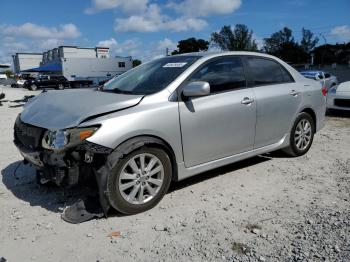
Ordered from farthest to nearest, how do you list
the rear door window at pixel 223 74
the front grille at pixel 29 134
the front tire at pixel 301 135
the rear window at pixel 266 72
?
1. the front tire at pixel 301 135
2. the rear window at pixel 266 72
3. the rear door window at pixel 223 74
4. the front grille at pixel 29 134

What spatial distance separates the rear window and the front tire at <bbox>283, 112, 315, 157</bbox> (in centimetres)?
66

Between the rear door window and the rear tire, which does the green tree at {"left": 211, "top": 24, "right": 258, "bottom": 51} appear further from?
the rear door window

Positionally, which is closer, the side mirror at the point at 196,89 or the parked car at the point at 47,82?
the side mirror at the point at 196,89

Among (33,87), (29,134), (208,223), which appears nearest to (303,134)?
(208,223)

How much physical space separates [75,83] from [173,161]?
3836cm

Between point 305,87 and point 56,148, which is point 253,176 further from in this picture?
point 56,148

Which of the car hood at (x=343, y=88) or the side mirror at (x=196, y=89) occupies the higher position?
the side mirror at (x=196, y=89)

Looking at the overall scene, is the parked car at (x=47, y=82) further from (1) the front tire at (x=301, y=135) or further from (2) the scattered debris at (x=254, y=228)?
(2) the scattered debris at (x=254, y=228)

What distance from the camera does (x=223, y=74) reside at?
4254 millimetres

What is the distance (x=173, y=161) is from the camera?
3.72 meters

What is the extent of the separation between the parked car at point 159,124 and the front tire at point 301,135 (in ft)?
0.57

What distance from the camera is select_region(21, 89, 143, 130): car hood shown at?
3.31 metres

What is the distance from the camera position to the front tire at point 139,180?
3.30 metres

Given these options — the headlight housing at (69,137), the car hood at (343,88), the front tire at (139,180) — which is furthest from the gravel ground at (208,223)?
the car hood at (343,88)
